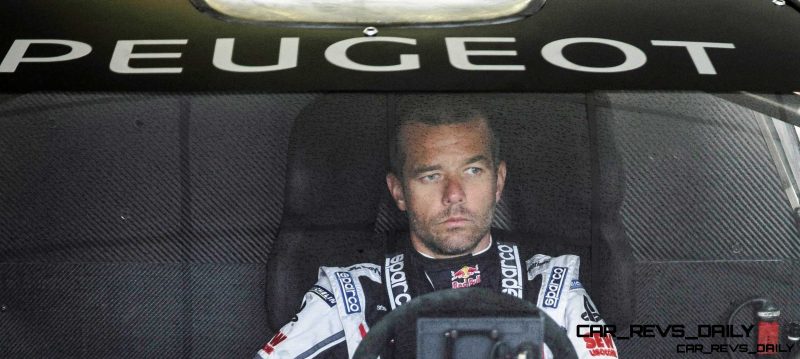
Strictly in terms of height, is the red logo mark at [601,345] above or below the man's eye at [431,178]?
below

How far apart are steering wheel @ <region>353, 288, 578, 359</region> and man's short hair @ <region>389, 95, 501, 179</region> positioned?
19 cm

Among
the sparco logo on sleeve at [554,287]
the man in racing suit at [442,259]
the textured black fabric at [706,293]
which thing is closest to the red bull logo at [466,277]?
the man in racing suit at [442,259]

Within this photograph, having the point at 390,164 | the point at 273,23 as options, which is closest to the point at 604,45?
the point at 390,164

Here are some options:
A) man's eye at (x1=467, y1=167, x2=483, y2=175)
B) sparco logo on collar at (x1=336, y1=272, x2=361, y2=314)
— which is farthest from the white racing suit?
man's eye at (x1=467, y1=167, x2=483, y2=175)

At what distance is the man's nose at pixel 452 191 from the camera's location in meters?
1.80

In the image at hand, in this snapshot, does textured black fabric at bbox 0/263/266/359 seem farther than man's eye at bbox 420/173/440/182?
Yes

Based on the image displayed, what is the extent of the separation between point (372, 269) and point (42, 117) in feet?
1.77

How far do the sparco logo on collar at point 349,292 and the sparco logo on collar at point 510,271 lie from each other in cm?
22

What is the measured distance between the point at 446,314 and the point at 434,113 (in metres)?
0.29

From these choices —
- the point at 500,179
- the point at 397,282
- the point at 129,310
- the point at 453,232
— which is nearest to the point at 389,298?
the point at 397,282

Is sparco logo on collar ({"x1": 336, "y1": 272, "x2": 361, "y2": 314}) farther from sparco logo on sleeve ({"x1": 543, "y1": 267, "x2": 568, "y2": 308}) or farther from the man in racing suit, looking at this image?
sparco logo on sleeve ({"x1": 543, "y1": 267, "x2": 568, "y2": 308})

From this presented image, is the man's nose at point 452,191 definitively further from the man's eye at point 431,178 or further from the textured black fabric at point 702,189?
the textured black fabric at point 702,189

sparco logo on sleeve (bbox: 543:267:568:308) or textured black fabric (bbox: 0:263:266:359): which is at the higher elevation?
sparco logo on sleeve (bbox: 543:267:568:308)

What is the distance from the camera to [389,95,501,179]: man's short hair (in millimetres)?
1817
